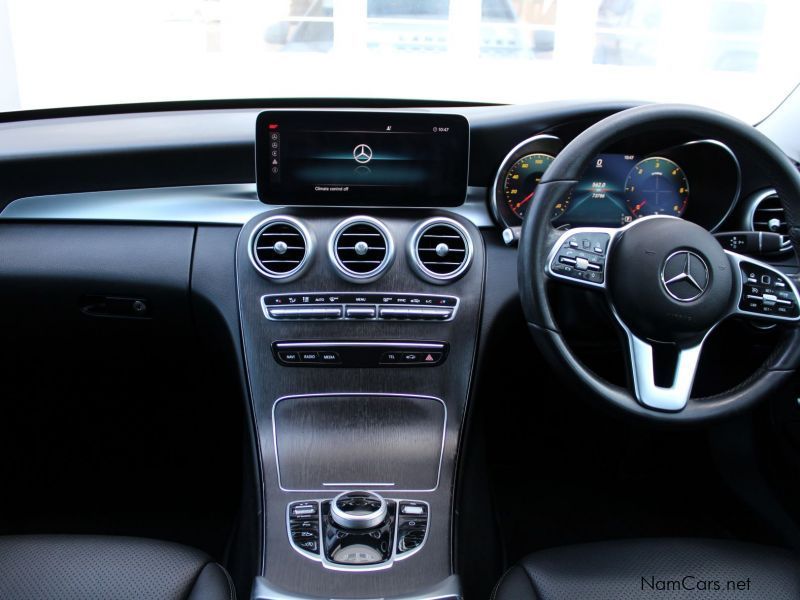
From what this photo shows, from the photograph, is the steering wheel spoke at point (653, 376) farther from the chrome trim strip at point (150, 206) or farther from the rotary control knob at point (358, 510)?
the chrome trim strip at point (150, 206)

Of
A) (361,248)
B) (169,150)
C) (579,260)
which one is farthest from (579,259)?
(169,150)

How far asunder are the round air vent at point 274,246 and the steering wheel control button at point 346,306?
5cm

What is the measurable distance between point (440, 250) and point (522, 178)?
23 centimetres

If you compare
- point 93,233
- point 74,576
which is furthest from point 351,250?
point 74,576

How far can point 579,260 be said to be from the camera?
1.11 meters

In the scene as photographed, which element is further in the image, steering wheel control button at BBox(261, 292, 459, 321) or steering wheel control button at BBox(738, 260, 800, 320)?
steering wheel control button at BBox(261, 292, 459, 321)

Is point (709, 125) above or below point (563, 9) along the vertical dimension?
below

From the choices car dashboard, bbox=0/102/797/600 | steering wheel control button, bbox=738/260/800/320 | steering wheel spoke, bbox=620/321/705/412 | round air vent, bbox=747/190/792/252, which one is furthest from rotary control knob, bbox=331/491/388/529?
round air vent, bbox=747/190/792/252

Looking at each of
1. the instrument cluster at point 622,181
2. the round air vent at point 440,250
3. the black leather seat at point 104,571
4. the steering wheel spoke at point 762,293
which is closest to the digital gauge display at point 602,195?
the instrument cluster at point 622,181

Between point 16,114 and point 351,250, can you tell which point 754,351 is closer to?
point 351,250

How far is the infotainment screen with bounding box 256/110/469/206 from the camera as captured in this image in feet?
4.37

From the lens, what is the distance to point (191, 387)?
71.7 inches

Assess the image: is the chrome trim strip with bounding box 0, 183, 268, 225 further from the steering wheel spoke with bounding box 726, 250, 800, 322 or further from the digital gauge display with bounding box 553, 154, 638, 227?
the steering wheel spoke with bounding box 726, 250, 800, 322

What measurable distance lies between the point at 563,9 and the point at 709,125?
7.01 feet
